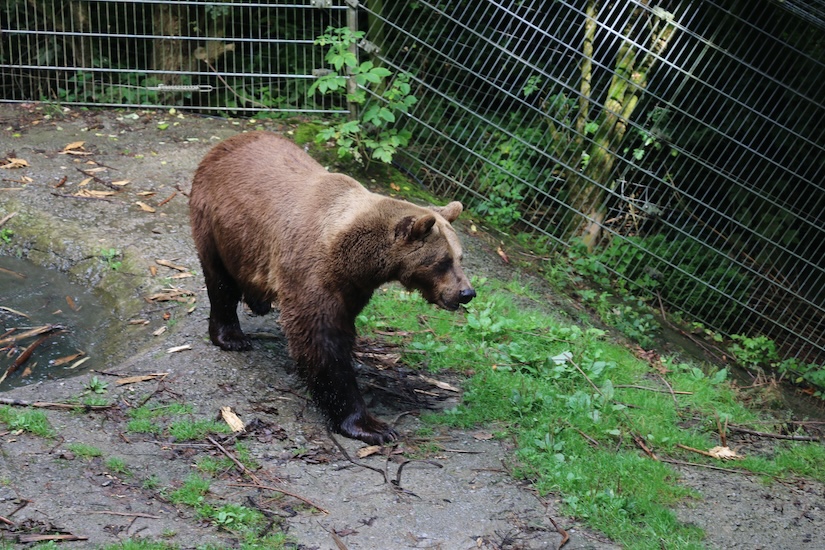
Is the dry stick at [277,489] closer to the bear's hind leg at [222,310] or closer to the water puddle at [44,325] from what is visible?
the bear's hind leg at [222,310]

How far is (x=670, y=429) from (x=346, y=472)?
2.54m

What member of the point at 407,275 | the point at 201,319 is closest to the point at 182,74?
the point at 201,319

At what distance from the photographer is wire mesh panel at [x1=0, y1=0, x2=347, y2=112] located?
35.1 feet

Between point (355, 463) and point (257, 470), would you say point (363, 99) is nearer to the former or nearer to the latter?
point (355, 463)

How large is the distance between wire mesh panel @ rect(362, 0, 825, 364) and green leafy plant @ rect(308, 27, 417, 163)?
1.54ft

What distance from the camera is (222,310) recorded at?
632 cm

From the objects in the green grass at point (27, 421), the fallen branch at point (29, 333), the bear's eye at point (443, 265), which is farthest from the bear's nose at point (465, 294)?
the fallen branch at point (29, 333)

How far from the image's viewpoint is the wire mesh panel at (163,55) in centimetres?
1069

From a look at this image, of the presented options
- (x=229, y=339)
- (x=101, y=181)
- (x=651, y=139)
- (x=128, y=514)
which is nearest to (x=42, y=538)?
(x=128, y=514)

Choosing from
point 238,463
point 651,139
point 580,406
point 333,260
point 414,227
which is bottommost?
point 238,463

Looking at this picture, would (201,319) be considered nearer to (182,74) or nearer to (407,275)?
(407,275)

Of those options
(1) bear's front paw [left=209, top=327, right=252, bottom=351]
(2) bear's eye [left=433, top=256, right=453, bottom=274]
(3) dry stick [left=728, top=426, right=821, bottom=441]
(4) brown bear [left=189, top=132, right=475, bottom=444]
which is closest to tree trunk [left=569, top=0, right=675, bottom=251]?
(3) dry stick [left=728, top=426, right=821, bottom=441]

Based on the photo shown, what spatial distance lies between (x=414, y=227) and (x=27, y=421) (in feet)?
8.37

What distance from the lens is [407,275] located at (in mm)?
5500
